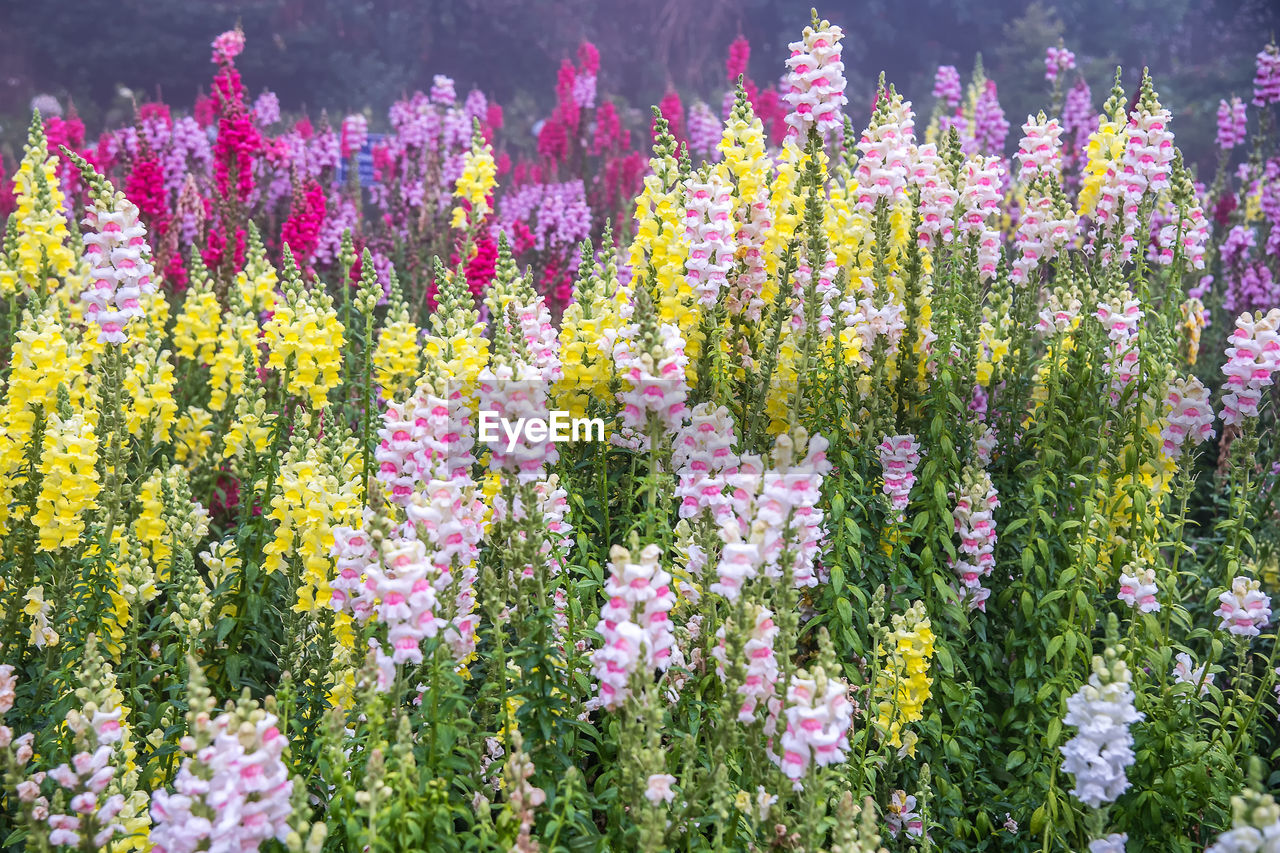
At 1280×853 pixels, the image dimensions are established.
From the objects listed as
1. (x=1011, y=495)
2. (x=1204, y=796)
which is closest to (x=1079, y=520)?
(x=1011, y=495)

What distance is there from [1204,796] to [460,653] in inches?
98.2

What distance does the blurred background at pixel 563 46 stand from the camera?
17672 mm

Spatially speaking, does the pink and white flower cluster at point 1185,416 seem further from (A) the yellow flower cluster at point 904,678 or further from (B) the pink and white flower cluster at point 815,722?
(B) the pink and white flower cluster at point 815,722

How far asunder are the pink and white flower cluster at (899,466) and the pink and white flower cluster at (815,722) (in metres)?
1.50

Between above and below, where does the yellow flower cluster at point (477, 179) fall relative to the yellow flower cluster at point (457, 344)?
above

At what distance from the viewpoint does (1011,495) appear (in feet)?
14.3

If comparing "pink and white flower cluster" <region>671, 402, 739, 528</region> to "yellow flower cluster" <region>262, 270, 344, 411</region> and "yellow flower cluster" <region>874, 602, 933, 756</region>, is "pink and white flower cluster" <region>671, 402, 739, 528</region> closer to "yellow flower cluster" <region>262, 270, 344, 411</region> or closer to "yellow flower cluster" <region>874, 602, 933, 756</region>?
"yellow flower cluster" <region>874, 602, 933, 756</region>

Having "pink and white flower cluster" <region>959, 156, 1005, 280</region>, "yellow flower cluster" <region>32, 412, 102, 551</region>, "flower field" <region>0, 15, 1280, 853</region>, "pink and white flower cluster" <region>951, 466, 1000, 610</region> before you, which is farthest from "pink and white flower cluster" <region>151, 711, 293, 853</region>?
"pink and white flower cluster" <region>959, 156, 1005, 280</region>

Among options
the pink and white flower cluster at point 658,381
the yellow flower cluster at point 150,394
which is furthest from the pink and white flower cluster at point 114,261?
the pink and white flower cluster at point 658,381

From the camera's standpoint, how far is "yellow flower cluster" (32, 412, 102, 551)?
3.79 meters

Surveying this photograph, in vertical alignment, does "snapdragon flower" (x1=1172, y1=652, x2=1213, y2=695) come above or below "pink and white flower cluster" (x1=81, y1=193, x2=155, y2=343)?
below

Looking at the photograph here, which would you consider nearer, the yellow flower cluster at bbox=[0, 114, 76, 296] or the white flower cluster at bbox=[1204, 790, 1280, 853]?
the white flower cluster at bbox=[1204, 790, 1280, 853]

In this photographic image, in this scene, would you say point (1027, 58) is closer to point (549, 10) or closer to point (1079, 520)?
point (549, 10)

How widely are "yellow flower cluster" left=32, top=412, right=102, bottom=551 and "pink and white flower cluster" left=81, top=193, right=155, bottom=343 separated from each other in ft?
1.76
